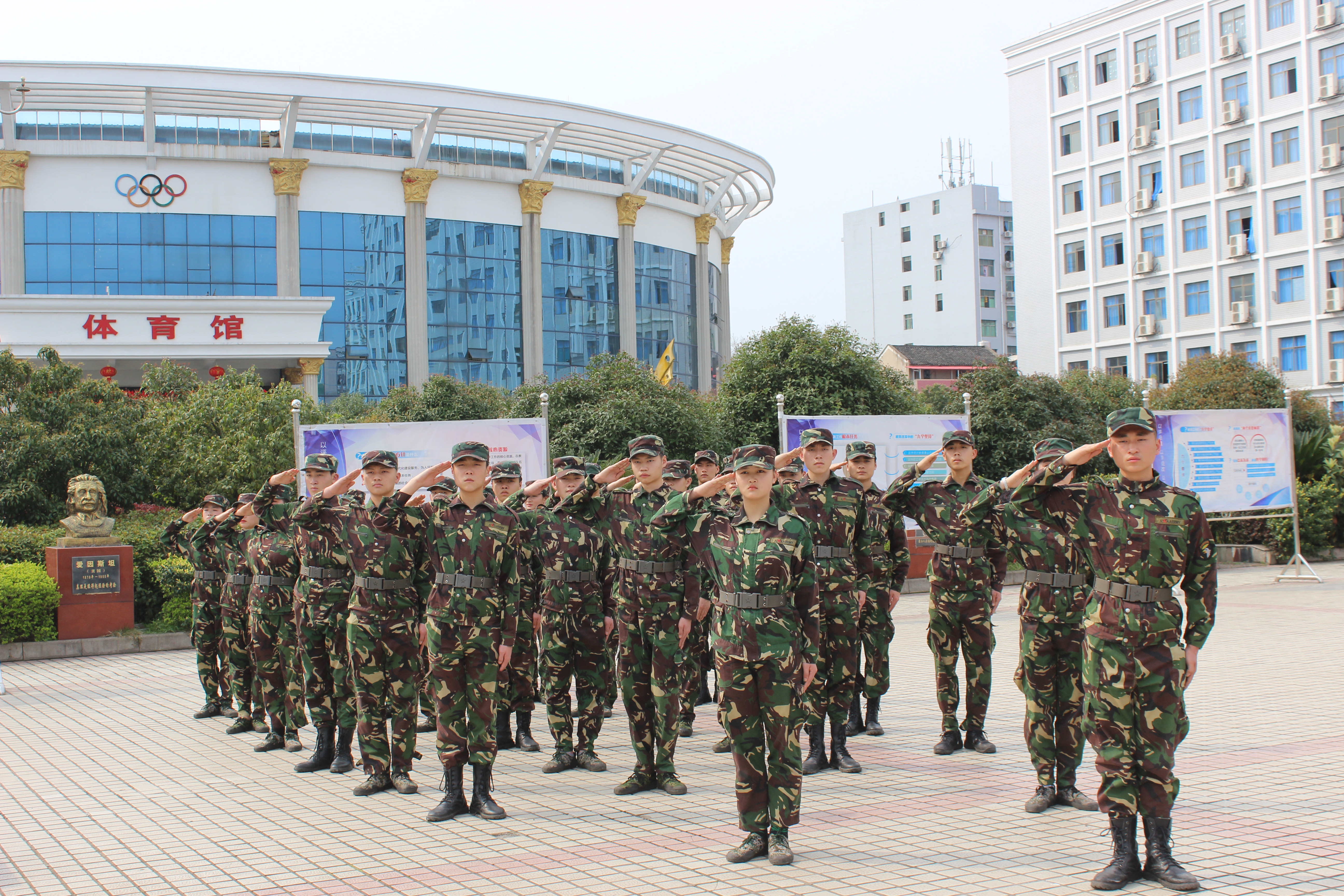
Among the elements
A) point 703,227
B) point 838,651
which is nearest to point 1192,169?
point 703,227

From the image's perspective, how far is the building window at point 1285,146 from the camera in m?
39.5

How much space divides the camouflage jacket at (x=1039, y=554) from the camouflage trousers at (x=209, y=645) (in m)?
6.13

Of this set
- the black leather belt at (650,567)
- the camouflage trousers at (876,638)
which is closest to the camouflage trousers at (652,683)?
the black leather belt at (650,567)

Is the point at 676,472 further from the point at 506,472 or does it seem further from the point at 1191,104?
the point at 1191,104

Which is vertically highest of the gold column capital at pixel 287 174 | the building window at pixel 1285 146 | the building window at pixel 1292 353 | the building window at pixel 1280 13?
the building window at pixel 1280 13

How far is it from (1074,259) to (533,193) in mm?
23148

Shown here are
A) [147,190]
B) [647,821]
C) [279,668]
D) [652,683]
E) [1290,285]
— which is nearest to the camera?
[647,821]

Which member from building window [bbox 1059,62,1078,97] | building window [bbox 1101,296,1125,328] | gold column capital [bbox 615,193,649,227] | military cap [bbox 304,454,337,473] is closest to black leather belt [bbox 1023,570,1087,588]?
military cap [bbox 304,454,337,473]

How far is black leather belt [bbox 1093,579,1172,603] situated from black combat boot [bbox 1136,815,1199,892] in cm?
86

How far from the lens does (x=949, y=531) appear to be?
7.10 meters

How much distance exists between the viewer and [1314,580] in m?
17.3

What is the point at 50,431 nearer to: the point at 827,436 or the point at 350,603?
the point at 350,603

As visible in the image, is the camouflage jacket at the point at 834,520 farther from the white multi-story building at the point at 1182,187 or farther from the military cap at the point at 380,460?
the white multi-story building at the point at 1182,187

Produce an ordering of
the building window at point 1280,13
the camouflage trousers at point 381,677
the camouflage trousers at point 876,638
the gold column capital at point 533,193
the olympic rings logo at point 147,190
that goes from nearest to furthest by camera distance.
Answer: the camouflage trousers at point 381,677 → the camouflage trousers at point 876,638 → the olympic rings logo at point 147,190 → the building window at point 1280,13 → the gold column capital at point 533,193
